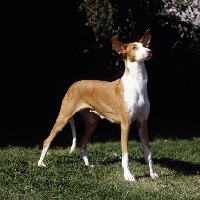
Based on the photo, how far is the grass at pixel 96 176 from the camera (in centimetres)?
660

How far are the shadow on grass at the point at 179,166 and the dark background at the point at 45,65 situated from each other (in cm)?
289

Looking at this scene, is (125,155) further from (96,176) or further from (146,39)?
(146,39)

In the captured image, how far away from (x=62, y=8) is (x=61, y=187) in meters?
6.83

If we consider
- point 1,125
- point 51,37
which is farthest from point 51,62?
point 1,125

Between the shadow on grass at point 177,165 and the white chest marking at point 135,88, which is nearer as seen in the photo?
the white chest marking at point 135,88

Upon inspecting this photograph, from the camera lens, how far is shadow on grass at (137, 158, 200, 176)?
8.04 metres

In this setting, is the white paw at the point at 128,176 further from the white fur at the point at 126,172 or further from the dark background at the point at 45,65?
the dark background at the point at 45,65

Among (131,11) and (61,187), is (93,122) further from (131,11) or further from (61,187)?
(131,11)

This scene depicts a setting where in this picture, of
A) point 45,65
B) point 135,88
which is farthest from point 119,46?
point 45,65

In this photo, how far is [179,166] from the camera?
8445 mm

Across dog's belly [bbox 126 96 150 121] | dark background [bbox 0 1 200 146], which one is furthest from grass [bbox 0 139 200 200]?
dark background [bbox 0 1 200 146]

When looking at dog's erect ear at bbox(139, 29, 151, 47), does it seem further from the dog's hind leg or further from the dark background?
the dark background

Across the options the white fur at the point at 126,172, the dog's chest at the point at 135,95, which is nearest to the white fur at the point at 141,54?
the dog's chest at the point at 135,95

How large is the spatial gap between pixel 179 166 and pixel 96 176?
153cm
